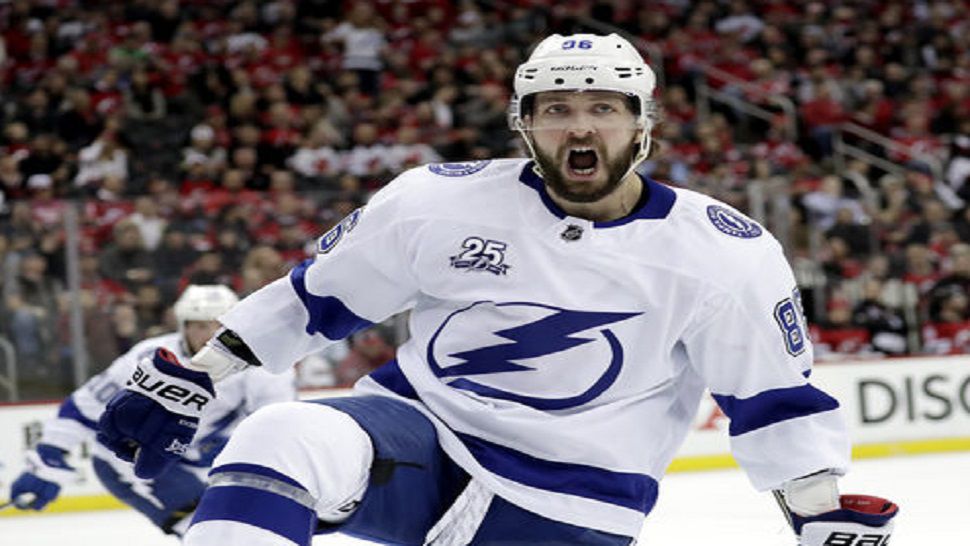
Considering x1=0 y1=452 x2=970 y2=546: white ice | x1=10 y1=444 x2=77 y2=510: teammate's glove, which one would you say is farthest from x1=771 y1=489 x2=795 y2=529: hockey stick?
x1=10 y1=444 x2=77 y2=510: teammate's glove

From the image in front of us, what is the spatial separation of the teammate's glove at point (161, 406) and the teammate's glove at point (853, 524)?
0.95m

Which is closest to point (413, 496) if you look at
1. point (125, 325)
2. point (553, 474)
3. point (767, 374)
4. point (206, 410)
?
point (553, 474)

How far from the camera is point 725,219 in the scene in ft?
8.68

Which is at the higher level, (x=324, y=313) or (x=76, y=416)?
(x=324, y=313)

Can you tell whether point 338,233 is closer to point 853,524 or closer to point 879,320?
point 853,524

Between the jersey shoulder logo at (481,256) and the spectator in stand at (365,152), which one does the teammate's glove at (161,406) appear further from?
the spectator in stand at (365,152)

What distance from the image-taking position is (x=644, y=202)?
2656 millimetres

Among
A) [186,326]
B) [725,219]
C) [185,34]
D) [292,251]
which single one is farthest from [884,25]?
[725,219]

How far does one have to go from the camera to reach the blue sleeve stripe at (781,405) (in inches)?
99.6

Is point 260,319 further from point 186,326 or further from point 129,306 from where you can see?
point 129,306

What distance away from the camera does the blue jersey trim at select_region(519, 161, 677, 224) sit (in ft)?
8.59

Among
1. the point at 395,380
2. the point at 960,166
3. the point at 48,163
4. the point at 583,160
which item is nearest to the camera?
the point at 583,160

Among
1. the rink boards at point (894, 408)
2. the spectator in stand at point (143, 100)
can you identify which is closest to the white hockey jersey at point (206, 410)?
the rink boards at point (894, 408)

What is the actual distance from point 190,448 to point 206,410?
239 mm
